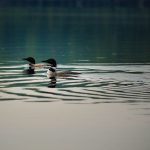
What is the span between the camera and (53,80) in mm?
25125

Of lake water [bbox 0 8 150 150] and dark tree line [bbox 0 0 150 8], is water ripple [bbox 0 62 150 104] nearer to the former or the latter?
lake water [bbox 0 8 150 150]

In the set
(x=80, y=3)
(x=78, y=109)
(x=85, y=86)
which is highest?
(x=80, y=3)

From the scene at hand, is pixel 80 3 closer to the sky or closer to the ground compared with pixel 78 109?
closer to the sky

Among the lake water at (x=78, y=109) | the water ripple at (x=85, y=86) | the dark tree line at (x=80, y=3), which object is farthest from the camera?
the dark tree line at (x=80, y=3)

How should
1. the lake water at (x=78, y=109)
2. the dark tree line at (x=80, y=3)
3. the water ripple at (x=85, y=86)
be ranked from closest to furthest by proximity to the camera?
the lake water at (x=78, y=109) → the water ripple at (x=85, y=86) → the dark tree line at (x=80, y=3)

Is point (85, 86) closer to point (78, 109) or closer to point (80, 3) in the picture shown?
point (78, 109)

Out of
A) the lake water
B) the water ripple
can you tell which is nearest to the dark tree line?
the water ripple

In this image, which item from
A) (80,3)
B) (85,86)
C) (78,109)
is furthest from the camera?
(80,3)

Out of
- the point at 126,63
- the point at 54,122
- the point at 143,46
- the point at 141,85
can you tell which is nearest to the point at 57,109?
the point at 54,122

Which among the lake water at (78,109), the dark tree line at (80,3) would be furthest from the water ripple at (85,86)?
the dark tree line at (80,3)

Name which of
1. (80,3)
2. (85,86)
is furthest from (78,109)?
(80,3)

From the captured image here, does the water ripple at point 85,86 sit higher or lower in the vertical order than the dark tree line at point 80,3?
lower

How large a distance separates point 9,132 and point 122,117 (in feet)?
9.38

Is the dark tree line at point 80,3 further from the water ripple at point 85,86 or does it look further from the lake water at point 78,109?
the lake water at point 78,109
